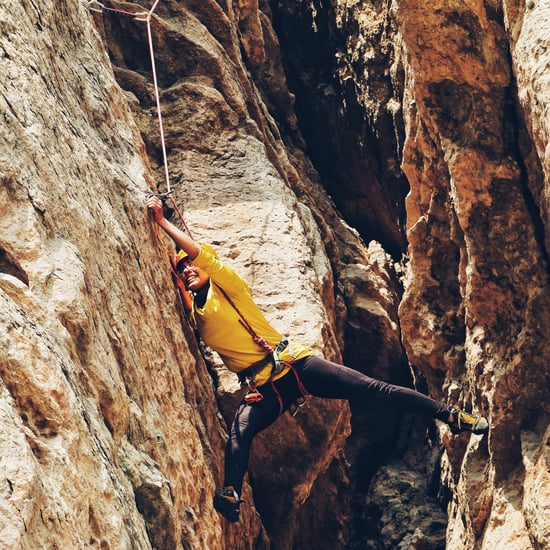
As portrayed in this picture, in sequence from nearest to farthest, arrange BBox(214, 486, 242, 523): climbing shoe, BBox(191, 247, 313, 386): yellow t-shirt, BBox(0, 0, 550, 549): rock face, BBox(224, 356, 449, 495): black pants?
BBox(0, 0, 550, 549): rock face → BBox(214, 486, 242, 523): climbing shoe → BBox(224, 356, 449, 495): black pants → BBox(191, 247, 313, 386): yellow t-shirt

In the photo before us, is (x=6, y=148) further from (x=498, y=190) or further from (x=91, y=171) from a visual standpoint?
(x=498, y=190)

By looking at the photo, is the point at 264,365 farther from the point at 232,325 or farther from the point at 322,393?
the point at 322,393

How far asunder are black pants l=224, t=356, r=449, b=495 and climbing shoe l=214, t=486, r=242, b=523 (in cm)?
44

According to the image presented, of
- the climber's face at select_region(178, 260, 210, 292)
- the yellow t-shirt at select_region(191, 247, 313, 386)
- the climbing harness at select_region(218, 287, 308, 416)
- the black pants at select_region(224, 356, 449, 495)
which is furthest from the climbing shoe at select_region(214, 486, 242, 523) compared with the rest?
the climber's face at select_region(178, 260, 210, 292)

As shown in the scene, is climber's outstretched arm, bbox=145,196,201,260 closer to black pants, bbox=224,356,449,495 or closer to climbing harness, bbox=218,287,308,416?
climbing harness, bbox=218,287,308,416

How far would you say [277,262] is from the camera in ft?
30.2

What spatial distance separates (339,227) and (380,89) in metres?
2.02

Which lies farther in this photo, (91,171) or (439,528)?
(439,528)

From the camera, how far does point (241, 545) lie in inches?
327

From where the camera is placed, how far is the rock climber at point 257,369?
7434 millimetres

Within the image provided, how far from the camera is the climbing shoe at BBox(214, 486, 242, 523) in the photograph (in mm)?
6969

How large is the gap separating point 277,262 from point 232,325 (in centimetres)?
172

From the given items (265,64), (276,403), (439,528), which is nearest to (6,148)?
(276,403)

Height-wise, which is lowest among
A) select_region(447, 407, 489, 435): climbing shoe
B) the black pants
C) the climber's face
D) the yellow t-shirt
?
select_region(447, 407, 489, 435): climbing shoe
